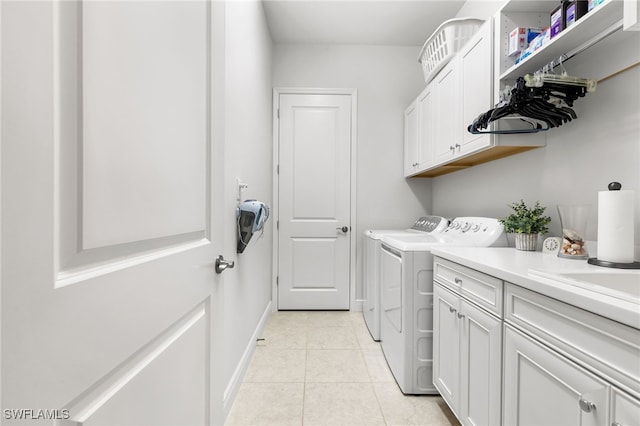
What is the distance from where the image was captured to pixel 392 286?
2.12 metres

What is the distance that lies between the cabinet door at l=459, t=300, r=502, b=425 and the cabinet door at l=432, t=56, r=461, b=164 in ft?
3.99

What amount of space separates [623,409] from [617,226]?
0.70m

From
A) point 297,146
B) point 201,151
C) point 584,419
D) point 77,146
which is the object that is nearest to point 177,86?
point 201,151

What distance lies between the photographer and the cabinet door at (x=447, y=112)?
2078 millimetres

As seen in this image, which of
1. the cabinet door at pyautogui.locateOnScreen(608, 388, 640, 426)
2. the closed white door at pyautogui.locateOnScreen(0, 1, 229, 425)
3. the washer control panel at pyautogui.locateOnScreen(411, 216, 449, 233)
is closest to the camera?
the closed white door at pyautogui.locateOnScreen(0, 1, 229, 425)

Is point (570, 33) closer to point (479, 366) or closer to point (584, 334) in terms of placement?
point (584, 334)

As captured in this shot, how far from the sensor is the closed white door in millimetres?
357

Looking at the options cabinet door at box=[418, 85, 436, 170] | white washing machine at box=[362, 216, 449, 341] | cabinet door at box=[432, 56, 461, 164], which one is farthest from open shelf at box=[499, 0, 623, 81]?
white washing machine at box=[362, 216, 449, 341]

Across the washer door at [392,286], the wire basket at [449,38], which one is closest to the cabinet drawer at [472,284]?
the washer door at [392,286]

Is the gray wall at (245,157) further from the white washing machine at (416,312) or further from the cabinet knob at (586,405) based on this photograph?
the cabinet knob at (586,405)

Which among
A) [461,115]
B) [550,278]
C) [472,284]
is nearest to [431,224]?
[461,115]

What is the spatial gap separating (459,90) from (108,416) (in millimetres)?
2282

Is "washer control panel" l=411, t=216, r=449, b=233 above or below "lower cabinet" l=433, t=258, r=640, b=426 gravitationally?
above

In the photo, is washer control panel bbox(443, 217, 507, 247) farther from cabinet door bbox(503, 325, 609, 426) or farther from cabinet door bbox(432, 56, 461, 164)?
cabinet door bbox(503, 325, 609, 426)
